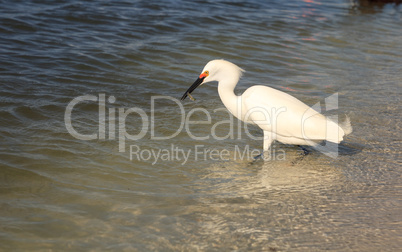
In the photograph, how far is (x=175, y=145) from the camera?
5.02 m

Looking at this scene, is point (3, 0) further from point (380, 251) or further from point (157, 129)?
point (380, 251)

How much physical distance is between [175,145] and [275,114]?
1135 mm

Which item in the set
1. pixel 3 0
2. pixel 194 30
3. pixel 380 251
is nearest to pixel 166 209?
pixel 380 251

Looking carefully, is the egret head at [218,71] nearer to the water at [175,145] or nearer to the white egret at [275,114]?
the white egret at [275,114]

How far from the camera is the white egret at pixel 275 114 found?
4.91 m

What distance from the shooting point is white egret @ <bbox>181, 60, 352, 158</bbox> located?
4.91m

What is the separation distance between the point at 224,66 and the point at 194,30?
4.80 m

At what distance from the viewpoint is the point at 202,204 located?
373 centimetres

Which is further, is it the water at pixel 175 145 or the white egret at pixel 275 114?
the white egret at pixel 275 114

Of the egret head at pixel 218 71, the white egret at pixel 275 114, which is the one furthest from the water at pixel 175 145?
the egret head at pixel 218 71

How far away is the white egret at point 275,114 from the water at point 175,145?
252 millimetres

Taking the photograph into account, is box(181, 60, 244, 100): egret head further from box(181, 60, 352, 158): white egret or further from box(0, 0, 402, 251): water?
box(0, 0, 402, 251): water

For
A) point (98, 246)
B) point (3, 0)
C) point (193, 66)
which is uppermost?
point (3, 0)

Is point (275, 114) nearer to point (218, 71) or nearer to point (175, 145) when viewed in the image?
point (218, 71)
